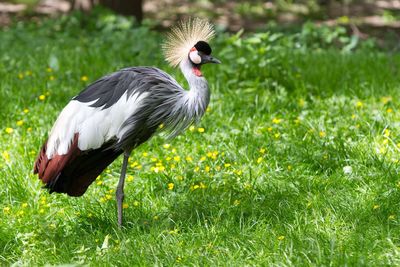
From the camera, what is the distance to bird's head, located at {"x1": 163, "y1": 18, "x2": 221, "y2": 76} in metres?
4.05

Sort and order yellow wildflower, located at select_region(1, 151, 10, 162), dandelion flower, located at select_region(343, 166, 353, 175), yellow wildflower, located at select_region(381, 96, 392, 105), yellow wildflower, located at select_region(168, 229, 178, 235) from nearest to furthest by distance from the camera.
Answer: yellow wildflower, located at select_region(168, 229, 178, 235) < dandelion flower, located at select_region(343, 166, 353, 175) < yellow wildflower, located at select_region(1, 151, 10, 162) < yellow wildflower, located at select_region(381, 96, 392, 105)

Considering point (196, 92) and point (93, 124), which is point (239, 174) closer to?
point (196, 92)

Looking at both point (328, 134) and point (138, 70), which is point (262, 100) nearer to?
point (328, 134)

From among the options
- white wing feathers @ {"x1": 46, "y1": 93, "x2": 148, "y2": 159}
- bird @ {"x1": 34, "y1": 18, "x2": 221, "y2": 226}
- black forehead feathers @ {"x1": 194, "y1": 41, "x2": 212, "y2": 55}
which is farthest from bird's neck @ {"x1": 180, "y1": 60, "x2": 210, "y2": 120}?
white wing feathers @ {"x1": 46, "y1": 93, "x2": 148, "y2": 159}

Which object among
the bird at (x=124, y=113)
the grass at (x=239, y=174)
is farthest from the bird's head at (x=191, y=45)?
the grass at (x=239, y=174)

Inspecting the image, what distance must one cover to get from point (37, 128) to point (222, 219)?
2029 mm

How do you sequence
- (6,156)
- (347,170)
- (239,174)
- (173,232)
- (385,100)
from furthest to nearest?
(385,100), (6,156), (239,174), (347,170), (173,232)

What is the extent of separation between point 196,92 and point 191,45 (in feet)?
1.04

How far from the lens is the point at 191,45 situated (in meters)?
4.13

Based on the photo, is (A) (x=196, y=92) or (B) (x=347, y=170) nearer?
(A) (x=196, y=92)

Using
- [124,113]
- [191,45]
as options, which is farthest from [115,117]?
[191,45]

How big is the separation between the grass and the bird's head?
2.93 feet

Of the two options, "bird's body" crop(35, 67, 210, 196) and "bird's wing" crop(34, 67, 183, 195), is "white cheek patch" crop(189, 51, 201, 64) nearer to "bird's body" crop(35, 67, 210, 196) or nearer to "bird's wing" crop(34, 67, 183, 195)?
"bird's body" crop(35, 67, 210, 196)

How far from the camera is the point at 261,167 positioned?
4766 millimetres
